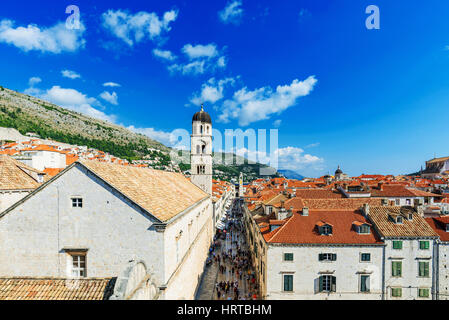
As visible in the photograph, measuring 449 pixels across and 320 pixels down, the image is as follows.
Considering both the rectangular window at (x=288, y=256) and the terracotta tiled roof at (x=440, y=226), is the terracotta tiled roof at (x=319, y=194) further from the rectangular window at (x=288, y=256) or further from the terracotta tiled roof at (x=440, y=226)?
the rectangular window at (x=288, y=256)

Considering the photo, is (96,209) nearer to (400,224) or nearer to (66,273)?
(66,273)

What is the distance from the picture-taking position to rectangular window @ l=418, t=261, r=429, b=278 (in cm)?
2294

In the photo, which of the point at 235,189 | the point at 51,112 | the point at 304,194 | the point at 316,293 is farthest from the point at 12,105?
the point at 316,293

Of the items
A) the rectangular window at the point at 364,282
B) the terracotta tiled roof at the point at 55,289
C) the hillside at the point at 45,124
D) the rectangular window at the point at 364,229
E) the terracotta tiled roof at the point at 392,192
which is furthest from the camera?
the hillside at the point at 45,124

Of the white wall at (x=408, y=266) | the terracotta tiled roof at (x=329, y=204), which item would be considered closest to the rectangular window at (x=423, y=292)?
the white wall at (x=408, y=266)

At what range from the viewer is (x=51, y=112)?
19538 cm

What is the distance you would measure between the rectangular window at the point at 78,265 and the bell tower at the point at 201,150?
27.6 meters

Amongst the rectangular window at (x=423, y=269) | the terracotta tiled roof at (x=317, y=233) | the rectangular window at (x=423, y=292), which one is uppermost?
the terracotta tiled roof at (x=317, y=233)

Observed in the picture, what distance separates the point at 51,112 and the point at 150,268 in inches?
9464

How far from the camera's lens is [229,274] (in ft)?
101

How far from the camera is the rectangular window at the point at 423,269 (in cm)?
2294

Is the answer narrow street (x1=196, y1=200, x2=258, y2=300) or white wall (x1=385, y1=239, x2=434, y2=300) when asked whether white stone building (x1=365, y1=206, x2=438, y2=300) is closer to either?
white wall (x1=385, y1=239, x2=434, y2=300)

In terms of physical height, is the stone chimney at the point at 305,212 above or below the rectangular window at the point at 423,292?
above

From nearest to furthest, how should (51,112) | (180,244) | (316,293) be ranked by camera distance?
(180,244) < (316,293) < (51,112)
